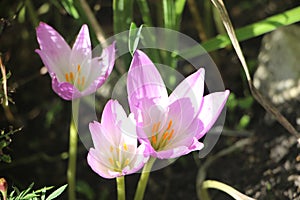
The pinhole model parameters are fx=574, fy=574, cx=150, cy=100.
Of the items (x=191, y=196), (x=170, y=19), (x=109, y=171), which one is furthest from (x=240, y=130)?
(x=109, y=171)

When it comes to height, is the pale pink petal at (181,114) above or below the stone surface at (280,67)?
above

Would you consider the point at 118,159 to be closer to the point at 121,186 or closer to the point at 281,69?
the point at 121,186

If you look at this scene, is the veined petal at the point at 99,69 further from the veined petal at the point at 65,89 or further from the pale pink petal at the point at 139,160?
the pale pink petal at the point at 139,160

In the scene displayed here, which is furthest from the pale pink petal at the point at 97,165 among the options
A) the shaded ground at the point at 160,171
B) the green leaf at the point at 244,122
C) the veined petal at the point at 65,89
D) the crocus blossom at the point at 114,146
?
the green leaf at the point at 244,122

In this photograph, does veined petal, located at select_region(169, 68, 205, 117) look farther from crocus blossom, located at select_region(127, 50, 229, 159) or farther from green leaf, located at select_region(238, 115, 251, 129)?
green leaf, located at select_region(238, 115, 251, 129)

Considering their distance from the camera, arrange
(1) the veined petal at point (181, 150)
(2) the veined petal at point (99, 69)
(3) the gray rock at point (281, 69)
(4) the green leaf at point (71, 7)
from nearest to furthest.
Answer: (1) the veined petal at point (181, 150) → (2) the veined petal at point (99, 69) → (4) the green leaf at point (71, 7) → (3) the gray rock at point (281, 69)

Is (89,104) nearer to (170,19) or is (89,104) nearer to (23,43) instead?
(23,43)

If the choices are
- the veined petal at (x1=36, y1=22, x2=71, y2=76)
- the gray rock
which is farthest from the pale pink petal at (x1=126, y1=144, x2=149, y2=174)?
the gray rock
